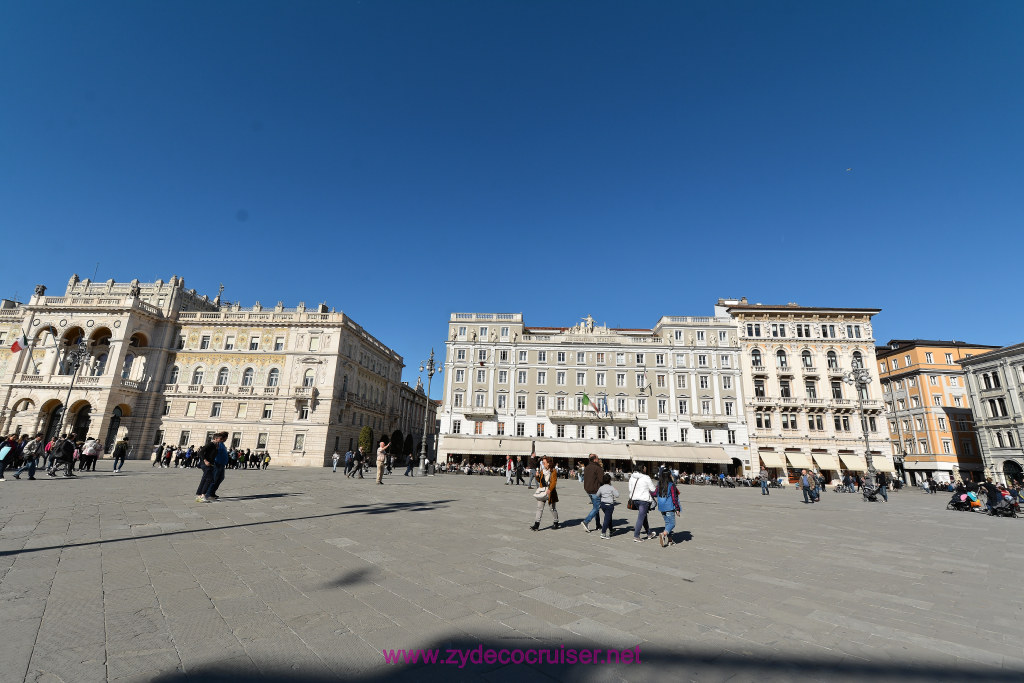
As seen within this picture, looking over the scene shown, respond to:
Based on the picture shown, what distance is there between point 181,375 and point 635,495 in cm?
4596

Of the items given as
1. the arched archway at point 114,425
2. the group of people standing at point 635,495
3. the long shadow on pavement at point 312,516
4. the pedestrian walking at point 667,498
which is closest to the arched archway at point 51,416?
the arched archway at point 114,425

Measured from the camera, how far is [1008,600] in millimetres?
5957

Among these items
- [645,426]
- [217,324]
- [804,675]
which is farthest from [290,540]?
[217,324]

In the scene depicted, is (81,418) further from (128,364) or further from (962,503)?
(962,503)

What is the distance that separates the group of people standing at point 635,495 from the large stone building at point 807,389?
38.4 metres

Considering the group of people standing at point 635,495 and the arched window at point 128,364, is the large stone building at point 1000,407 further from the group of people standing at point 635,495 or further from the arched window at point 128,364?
the arched window at point 128,364

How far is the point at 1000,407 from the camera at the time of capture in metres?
38.7

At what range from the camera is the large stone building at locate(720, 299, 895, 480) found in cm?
4212

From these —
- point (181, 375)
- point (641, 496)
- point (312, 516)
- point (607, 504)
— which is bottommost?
point (312, 516)

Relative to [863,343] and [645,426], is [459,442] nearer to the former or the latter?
[645,426]

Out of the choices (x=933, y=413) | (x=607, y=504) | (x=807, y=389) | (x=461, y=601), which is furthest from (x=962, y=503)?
(x=933, y=413)

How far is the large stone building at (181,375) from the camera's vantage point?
1486 inches

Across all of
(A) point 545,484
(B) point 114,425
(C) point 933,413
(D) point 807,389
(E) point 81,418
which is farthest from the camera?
(C) point 933,413

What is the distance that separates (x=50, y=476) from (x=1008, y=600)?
27.9 metres
